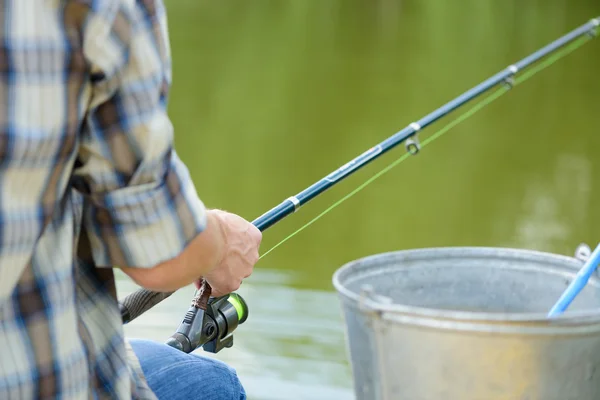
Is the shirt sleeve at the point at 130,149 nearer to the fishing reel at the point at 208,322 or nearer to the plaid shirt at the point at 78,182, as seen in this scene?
the plaid shirt at the point at 78,182

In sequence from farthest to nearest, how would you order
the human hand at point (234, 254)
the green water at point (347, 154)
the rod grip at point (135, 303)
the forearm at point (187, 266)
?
the green water at point (347, 154)
the rod grip at point (135, 303)
the human hand at point (234, 254)
the forearm at point (187, 266)

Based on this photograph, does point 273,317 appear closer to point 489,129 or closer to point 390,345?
point 390,345

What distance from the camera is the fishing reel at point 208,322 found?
115 cm

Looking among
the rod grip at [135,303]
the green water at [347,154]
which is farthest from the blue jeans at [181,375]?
the green water at [347,154]

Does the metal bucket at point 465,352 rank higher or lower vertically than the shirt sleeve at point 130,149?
lower

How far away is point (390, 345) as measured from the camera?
1.10 metres

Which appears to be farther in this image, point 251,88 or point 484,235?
point 251,88

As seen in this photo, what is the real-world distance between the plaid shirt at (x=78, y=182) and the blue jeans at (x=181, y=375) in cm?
19

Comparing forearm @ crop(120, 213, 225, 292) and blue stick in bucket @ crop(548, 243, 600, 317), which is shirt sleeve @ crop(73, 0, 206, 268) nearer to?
forearm @ crop(120, 213, 225, 292)

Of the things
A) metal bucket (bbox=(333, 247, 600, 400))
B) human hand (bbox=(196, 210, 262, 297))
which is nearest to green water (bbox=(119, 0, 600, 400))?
metal bucket (bbox=(333, 247, 600, 400))

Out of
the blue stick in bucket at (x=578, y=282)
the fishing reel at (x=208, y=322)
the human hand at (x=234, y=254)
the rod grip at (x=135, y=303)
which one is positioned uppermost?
the human hand at (x=234, y=254)

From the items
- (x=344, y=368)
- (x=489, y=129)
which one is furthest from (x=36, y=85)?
(x=489, y=129)

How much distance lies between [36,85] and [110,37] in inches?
2.4

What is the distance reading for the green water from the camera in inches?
100
